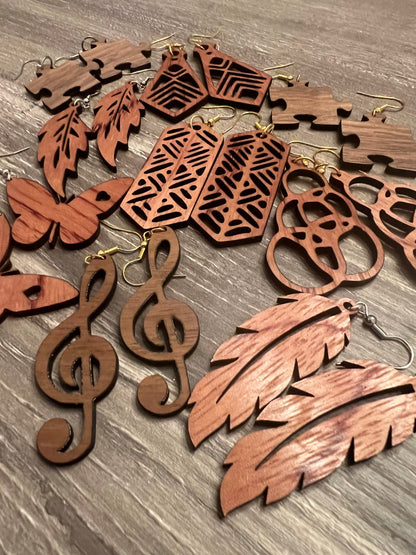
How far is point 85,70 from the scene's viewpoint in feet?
3.82

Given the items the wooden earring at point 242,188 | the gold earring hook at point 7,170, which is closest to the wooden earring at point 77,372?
the wooden earring at point 242,188

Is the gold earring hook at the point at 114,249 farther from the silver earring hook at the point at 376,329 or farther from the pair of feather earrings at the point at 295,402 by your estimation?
the silver earring hook at the point at 376,329

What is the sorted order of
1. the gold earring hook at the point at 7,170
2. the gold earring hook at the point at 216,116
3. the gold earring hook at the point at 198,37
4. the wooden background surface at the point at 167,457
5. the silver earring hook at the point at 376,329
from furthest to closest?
1. the gold earring hook at the point at 198,37
2. the gold earring hook at the point at 216,116
3. the gold earring hook at the point at 7,170
4. the silver earring hook at the point at 376,329
5. the wooden background surface at the point at 167,457

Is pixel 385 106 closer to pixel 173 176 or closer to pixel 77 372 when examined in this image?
pixel 173 176

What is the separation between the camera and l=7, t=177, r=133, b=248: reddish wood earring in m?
0.85

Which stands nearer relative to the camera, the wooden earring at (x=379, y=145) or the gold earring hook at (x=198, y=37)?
the wooden earring at (x=379, y=145)

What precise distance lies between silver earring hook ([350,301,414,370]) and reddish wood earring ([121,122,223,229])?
1.14 ft

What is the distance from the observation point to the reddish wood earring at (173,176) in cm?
89

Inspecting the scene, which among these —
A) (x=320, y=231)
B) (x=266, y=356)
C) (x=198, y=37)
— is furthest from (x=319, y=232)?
(x=198, y=37)

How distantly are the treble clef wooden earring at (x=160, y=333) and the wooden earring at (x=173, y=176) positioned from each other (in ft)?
0.36

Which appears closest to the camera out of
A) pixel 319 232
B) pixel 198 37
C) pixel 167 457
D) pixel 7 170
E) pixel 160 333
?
pixel 167 457

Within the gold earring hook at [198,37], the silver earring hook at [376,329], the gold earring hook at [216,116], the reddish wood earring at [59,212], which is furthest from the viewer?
the gold earring hook at [198,37]

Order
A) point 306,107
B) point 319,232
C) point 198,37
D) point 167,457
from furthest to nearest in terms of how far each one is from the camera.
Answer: point 198,37 < point 306,107 < point 319,232 < point 167,457

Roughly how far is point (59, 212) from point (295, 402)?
0.54 meters
